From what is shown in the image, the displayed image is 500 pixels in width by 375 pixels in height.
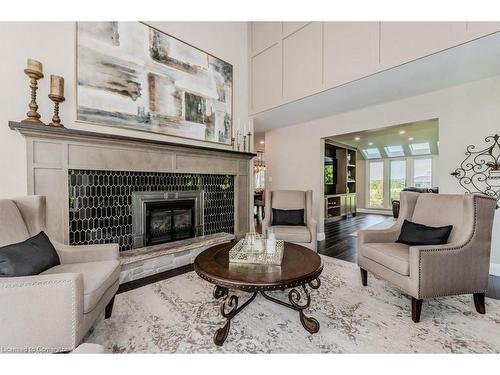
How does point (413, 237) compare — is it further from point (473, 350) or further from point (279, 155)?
point (279, 155)

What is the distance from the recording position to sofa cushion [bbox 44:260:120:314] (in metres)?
1.38

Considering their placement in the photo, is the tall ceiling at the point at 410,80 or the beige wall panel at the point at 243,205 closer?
the tall ceiling at the point at 410,80

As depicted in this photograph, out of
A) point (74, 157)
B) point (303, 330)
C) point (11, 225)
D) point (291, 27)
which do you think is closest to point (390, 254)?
point (303, 330)

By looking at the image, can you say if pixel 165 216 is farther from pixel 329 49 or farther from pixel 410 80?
pixel 410 80

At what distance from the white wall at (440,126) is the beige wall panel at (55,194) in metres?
4.11

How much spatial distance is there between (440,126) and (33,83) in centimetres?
505

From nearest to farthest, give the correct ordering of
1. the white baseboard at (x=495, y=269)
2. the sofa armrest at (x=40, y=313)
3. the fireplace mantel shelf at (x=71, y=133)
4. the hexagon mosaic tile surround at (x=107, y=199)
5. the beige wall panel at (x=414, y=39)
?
the sofa armrest at (x=40, y=313), the fireplace mantel shelf at (x=71, y=133), the beige wall panel at (x=414, y=39), the hexagon mosaic tile surround at (x=107, y=199), the white baseboard at (x=495, y=269)

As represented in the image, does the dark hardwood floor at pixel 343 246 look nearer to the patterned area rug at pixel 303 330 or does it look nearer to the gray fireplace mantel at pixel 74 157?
the patterned area rug at pixel 303 330

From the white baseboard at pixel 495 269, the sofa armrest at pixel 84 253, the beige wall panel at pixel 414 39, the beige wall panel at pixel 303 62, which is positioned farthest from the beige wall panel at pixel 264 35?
the white baseboard at pixel 495 269

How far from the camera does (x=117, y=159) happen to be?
2.78m

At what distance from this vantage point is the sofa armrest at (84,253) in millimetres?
A: 1804

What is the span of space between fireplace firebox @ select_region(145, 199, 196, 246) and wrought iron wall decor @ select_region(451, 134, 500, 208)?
3.92m

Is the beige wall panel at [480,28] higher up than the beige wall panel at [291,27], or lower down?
lower down
